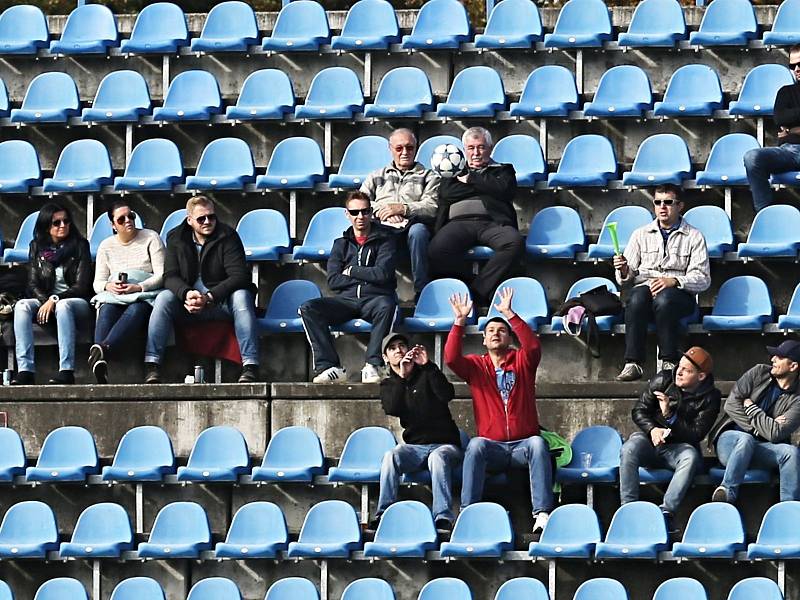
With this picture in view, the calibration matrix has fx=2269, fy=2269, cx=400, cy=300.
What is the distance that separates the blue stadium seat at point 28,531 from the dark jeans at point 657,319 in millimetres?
3661

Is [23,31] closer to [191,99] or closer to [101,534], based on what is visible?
[191,99]

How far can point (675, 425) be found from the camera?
43.2ft

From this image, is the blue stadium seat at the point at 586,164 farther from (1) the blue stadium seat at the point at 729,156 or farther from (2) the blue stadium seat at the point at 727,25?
(2) the blue stadium seat at the point at 727,25

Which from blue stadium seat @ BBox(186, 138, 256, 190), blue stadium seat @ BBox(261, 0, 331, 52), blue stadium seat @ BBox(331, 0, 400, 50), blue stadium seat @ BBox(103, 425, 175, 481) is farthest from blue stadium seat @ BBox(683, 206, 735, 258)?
blue stadium seat @ BBox(103, 425, 175, 481)

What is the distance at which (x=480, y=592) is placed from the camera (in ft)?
43.9

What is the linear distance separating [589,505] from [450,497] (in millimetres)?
886

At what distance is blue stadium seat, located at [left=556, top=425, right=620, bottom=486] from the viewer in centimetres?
1339

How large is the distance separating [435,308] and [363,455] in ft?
4.17

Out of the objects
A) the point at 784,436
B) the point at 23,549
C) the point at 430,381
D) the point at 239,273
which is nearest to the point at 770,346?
the point at 784,436

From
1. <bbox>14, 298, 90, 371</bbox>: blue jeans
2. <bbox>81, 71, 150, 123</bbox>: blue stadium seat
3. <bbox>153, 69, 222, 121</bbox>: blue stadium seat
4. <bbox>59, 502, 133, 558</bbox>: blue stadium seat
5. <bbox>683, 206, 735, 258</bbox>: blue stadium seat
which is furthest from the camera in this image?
<bbox>81, 71, 150, 123</bbox>: blue stadium seat

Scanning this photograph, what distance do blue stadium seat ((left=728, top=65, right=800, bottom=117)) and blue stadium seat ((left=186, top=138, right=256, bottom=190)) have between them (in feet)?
11.0

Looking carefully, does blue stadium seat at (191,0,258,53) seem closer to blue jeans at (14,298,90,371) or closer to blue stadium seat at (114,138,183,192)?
blue stadium seat at (114,138,183,192)

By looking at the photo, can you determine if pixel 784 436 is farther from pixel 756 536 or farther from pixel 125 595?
pixel 125 595

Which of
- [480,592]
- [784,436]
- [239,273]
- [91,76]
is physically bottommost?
[480,592]
